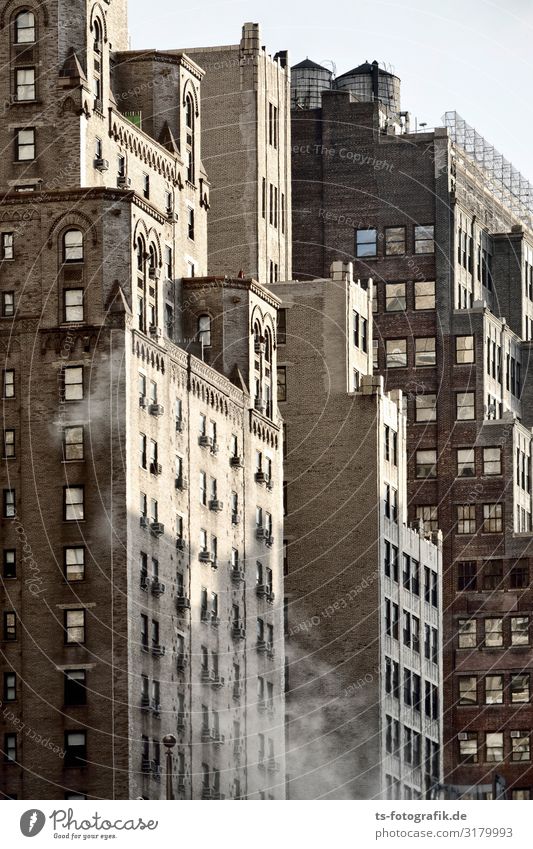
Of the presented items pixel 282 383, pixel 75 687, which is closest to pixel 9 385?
pixel 75 687

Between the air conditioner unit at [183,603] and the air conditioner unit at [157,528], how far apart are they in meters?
3.92

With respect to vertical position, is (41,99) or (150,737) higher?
(41,99)

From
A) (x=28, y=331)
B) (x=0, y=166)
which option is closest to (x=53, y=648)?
(x=28, y=331)

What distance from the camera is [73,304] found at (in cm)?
15775

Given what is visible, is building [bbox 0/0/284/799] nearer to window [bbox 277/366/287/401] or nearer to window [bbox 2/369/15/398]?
window [bbox 2/369/15/398]

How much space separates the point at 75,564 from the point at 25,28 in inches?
1211

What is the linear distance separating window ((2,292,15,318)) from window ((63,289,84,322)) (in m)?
2.81

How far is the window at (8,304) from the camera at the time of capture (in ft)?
520

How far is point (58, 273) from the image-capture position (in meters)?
158

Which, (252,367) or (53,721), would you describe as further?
(252,367)

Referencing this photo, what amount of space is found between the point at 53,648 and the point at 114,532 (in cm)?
640

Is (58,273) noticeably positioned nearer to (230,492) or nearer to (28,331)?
(28,331)

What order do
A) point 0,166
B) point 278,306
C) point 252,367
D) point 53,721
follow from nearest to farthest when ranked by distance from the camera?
point 53,721 → point 0,166 → point 252,367 → point 278,306
